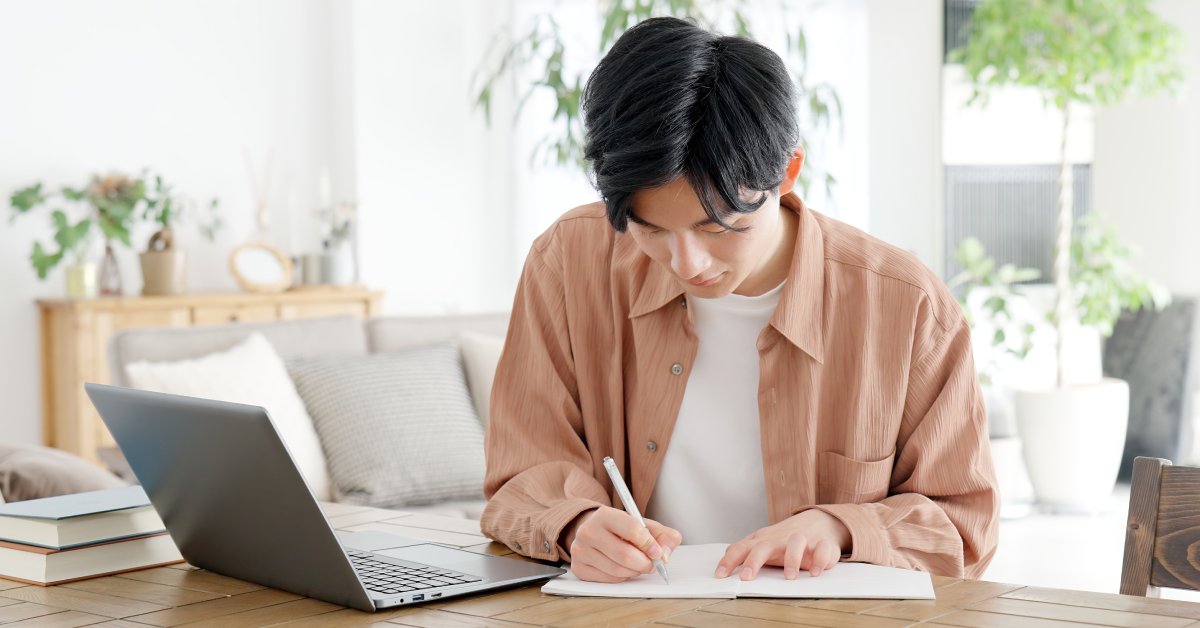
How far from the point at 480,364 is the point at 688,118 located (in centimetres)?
246

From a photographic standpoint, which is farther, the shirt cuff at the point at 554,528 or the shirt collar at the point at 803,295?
the shirt collar at the point at 803,295

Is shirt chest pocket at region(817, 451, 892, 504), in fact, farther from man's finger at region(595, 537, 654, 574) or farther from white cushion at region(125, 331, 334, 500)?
white cushion at region(125, 331, 334, 500)

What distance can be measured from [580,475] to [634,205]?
352mm

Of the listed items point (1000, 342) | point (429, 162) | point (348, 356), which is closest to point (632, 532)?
A: point (348, 356)

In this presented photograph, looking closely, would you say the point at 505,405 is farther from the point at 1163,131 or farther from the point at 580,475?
the point at 1163,131

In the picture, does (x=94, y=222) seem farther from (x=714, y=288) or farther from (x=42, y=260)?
(x=714, y=288)

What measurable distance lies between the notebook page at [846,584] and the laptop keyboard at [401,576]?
257 mm

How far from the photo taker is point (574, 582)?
120 centimetres

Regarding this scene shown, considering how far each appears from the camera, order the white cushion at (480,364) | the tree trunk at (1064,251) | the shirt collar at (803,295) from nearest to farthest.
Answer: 1. the shirt collar at (803,295)
2. the white cushion at (480,364)
3. the tree trunk at (1064,251)

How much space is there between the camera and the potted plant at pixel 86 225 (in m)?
4.57

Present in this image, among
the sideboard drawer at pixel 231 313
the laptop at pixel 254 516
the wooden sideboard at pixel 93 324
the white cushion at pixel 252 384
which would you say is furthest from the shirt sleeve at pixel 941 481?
the sideboard drawer at pixel 231 313

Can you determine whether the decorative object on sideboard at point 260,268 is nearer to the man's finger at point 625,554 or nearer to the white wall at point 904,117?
the white wall at point 904,117

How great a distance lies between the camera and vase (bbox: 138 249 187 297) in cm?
473

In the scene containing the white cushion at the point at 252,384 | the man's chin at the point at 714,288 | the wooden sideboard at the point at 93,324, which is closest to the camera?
the man's chin at the point at 714,288
